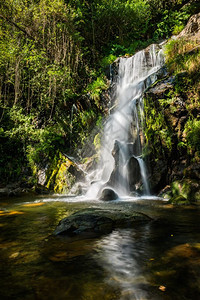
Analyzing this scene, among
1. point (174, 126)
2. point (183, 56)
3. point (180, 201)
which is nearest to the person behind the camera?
point (180, 201)

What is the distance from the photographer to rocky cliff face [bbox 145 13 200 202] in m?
7.32

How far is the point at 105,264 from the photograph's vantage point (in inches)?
94.4

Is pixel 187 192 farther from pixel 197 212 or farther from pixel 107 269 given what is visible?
pixel 107 269

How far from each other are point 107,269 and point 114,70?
41.8ft

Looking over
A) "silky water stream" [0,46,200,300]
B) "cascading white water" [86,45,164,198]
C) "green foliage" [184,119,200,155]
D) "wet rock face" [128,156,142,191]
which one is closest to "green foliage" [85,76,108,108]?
"cascading white water" [86,45,164,198]

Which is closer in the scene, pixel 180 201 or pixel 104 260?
pixel 104 260

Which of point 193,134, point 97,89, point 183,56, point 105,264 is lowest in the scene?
point 105,264

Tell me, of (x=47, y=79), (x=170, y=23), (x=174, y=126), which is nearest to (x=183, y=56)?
(x=174, y=126)

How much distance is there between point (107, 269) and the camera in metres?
2.27

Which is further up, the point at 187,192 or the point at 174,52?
the point at 174,52

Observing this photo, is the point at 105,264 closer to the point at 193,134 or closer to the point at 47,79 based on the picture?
the point at 193,134

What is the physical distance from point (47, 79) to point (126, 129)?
5995 millimetres

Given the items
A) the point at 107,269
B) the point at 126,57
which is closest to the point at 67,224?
the point at 107,269

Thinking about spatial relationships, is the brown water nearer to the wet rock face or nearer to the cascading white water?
the wet rock face
